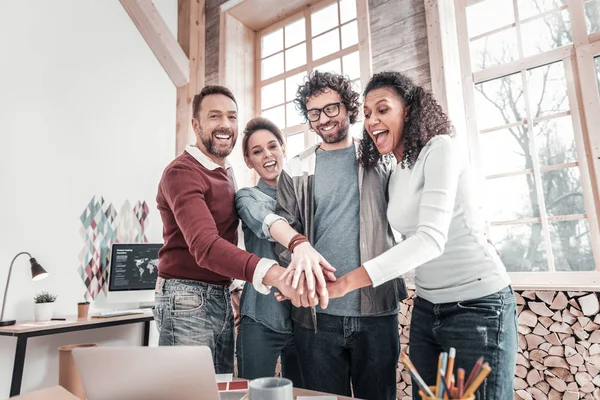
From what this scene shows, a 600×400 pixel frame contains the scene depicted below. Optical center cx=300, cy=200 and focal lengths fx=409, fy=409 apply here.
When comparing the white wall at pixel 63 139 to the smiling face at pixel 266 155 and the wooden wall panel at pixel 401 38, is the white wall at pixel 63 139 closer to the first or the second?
the smiling face at pixel 266 155

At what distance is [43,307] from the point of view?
2695mm

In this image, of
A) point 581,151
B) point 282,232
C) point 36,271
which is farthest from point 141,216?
point 581,151

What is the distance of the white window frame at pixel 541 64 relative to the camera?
2.34m

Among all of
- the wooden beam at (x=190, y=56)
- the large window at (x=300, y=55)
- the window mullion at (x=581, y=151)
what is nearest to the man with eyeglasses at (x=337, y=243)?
the window mullion at (x=581, y=151)

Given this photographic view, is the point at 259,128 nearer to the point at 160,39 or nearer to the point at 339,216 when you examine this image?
the point at 339,216

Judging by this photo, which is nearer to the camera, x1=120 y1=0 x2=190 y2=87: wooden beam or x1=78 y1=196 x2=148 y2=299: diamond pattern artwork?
x1=78 y1=196 x2=148 y2=299: diamond pattern artwork

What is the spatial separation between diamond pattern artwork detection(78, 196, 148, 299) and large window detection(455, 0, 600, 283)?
2861 millimetres

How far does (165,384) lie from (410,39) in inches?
110

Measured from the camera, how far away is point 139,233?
12.1 ft

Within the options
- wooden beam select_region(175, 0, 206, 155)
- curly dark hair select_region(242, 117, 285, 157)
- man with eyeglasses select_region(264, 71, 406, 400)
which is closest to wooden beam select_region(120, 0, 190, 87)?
wooden beam select_region(175, 0, 206, 155)

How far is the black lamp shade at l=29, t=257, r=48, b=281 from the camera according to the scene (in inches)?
104

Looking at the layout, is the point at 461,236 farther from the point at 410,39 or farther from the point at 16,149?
the point at 16,149

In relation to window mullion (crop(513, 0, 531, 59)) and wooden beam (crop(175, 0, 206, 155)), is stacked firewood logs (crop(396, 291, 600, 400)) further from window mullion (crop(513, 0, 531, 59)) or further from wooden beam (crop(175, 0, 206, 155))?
wooden beam (crop(175, 0, 206, 155))

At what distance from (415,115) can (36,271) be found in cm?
258
